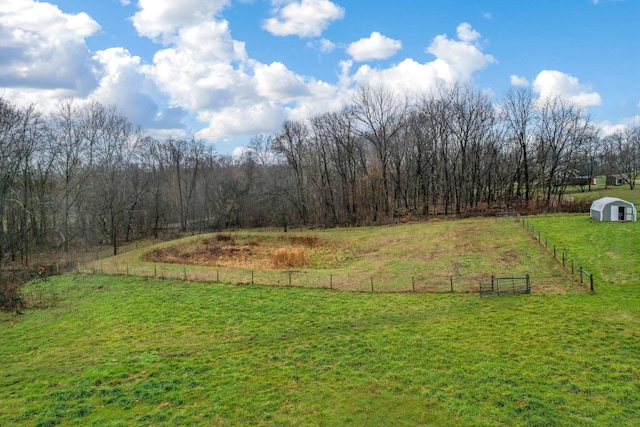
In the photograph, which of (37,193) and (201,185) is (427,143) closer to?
(201,185)

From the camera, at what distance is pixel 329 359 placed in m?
13.8

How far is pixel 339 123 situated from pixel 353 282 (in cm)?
3343

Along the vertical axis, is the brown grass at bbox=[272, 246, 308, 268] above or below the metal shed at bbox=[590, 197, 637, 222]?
below

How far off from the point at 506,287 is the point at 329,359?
12682 mm

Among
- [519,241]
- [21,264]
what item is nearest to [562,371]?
[519,241]

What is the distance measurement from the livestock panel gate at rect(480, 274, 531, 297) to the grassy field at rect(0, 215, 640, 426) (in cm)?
87

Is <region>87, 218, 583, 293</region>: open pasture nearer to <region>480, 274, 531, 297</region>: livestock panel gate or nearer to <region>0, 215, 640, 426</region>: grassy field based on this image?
<region>480, 274, 531, 297</region>: livestock panel gate

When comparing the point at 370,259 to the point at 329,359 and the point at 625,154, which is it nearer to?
the point at 329,359

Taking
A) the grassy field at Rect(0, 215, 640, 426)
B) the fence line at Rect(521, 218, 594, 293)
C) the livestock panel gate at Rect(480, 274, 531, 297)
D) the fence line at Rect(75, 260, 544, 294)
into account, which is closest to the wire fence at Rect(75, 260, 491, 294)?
the fence line at Rect(75, 260, 544, 294)

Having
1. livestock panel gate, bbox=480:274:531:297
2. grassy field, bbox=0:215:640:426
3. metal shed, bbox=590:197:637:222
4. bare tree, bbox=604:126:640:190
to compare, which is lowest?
grassy field, bbox=0:215:640:426

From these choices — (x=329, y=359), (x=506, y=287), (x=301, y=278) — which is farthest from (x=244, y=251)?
(x=329, y=359)

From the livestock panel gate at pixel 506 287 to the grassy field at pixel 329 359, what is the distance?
2.84 ft

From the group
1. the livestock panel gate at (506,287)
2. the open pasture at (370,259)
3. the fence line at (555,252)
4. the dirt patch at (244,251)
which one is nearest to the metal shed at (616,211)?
the fence line at (555,252)

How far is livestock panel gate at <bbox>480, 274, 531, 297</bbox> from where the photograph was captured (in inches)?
798
